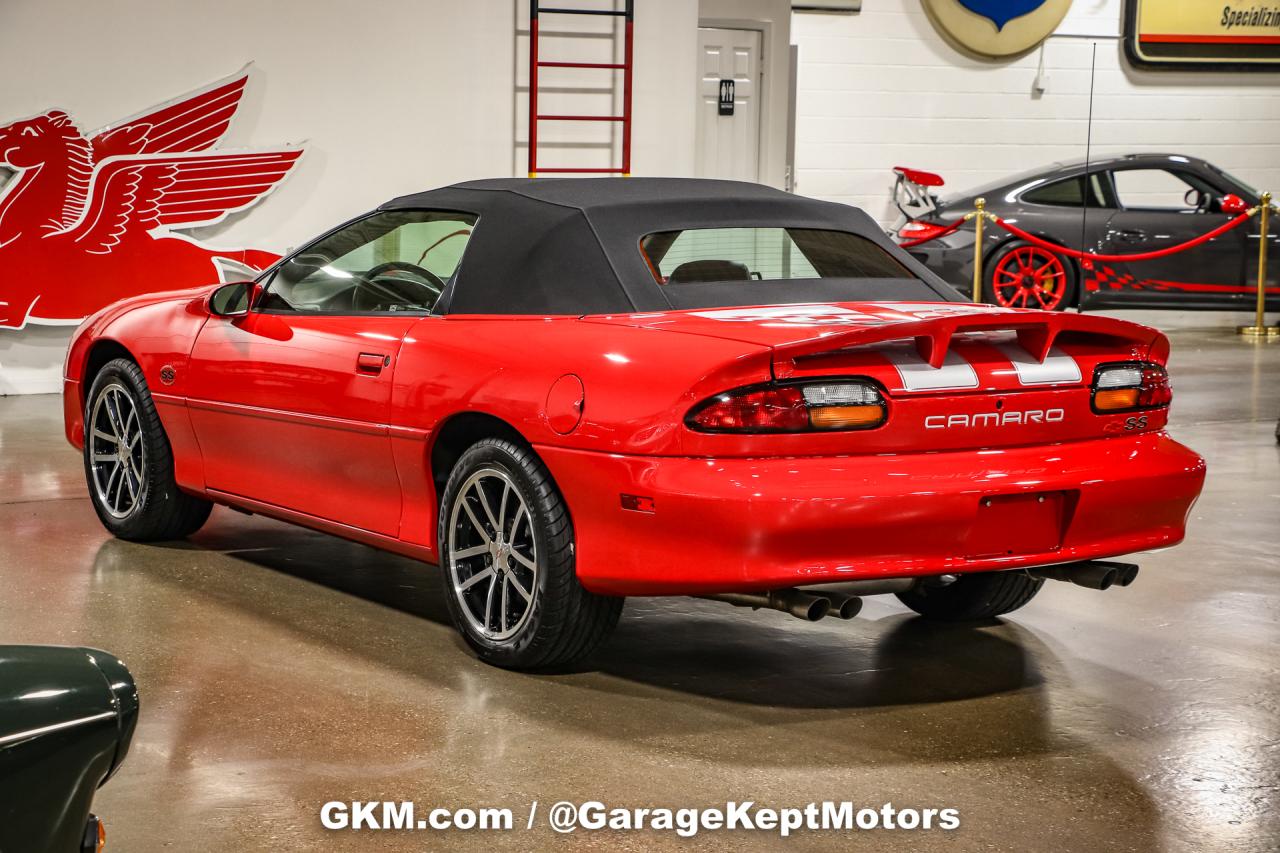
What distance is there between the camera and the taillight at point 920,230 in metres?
14.1

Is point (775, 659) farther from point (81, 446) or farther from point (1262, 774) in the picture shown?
point (81, 446)

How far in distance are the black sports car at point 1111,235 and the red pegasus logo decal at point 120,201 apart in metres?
6.56

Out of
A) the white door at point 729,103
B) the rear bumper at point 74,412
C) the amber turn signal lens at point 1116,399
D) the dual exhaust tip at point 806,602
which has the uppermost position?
the white door at point 729,103

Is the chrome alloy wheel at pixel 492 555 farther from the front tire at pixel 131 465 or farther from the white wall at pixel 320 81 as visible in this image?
the white wall at pixel 320 81

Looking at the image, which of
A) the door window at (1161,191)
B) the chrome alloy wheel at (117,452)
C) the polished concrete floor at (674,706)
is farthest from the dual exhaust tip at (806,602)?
the door window at (1161,191)

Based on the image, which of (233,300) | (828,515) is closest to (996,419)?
(828,515)

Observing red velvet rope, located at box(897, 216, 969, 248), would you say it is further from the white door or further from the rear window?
the rear window

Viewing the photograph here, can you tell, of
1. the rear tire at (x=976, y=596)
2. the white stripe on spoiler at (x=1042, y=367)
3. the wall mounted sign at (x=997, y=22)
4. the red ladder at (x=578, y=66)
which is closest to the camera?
the white stripe on spoiler at (x=1042, y=367)

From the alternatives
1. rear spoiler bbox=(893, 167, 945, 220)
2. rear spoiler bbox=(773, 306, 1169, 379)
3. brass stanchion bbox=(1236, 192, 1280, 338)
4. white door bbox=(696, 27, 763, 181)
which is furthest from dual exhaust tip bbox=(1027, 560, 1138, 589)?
rear spoiler bbox=(893, 167, 945, 220)

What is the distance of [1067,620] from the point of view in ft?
15.0

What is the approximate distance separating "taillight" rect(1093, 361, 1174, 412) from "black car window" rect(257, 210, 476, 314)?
176cm

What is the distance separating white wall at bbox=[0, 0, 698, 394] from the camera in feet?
31.9

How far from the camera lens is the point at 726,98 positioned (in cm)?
1267

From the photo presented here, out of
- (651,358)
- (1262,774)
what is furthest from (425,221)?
(1262,774)
